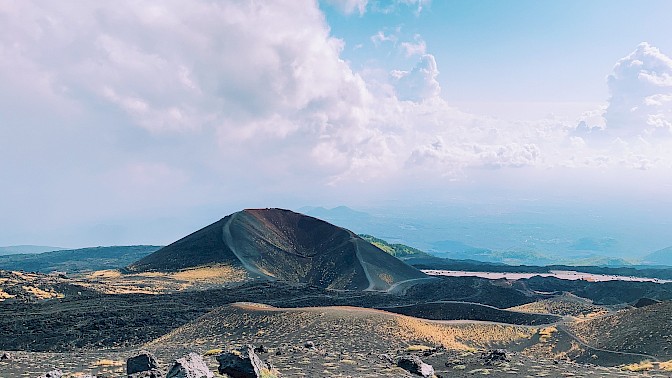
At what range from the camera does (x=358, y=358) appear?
30625 mm

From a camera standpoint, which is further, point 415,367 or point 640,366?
point 640,366

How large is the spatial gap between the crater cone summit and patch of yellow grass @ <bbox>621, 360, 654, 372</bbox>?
72189mm

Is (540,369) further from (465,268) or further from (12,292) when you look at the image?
(465,268)

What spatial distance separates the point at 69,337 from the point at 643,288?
113378mm

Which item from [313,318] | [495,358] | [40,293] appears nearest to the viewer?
[495,358]

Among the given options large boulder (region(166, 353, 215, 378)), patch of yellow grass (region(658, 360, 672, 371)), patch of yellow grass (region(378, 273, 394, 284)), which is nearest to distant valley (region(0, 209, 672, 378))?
patch of yellow grass (region(658, 360, 672, 371))

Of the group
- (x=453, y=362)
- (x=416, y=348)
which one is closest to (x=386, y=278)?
(x=416, y=348)

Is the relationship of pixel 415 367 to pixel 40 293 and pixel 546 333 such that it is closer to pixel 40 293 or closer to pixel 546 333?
pixel 546 333

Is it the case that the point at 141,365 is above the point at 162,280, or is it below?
below

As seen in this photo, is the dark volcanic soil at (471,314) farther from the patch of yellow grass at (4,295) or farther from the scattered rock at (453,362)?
the patch of yellow grass at (4,295)

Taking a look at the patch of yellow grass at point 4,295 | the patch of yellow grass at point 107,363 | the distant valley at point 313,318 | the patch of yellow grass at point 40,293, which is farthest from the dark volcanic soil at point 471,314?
the patch of yellow grass at point 4,295

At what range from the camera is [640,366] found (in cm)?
3275

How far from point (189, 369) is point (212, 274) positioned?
9187 centimetres

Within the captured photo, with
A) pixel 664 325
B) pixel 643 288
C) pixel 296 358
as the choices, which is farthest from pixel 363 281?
pixel 296 358
